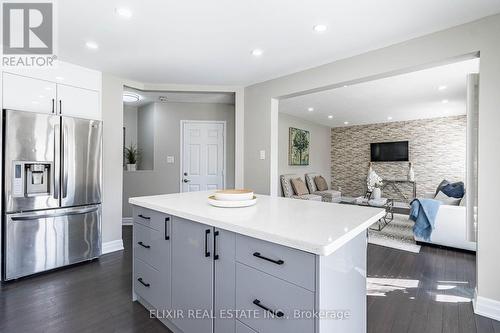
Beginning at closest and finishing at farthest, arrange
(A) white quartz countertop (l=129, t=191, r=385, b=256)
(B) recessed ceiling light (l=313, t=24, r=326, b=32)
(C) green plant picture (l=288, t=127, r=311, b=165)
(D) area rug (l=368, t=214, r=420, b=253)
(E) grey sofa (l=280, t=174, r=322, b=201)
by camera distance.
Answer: (A) white quartz countertop (l=129, t=191, r=385, b=256) < (B) recessed ceiling light (l=313, t=24, r=326, b=32) < (D) area rug (l=368, t=214, r=420, b=253) < (E) grey sofa (l=280, t=174, r=322, b=201) < (C) green plant picture (l=288, t=127, r=311, b=165)

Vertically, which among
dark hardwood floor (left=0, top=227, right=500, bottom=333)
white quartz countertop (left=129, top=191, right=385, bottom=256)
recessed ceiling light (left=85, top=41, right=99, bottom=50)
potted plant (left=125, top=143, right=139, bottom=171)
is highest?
recessed ceiling light (left=85, top=41, right=99, bottom=50)

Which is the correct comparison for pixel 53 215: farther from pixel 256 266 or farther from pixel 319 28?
pixel 319 28

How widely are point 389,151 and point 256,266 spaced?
7458 millimetres

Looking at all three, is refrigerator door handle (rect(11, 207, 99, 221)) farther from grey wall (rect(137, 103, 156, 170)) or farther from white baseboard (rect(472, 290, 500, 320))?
white baseboard (rect(472, 290, 500, 320))

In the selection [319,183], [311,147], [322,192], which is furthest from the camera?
[311,147]

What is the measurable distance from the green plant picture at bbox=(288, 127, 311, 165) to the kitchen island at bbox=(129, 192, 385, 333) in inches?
191

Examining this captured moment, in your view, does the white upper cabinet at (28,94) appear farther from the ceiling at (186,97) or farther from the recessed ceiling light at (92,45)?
the ceiling at (186,97)

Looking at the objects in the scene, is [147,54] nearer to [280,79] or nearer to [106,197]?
[280,79]

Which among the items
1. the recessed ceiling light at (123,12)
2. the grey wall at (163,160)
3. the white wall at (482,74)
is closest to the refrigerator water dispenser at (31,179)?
the recessed ceiling light at (123,12)

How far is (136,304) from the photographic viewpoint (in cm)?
213

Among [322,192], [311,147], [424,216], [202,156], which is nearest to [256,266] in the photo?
[424,216]

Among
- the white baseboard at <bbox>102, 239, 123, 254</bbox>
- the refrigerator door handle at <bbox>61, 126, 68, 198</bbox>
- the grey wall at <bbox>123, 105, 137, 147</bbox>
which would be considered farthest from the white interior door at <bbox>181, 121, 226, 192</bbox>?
the refrigerator door handle at <bbox>61, 126, 68, 198</bbox>

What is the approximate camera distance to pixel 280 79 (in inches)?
139

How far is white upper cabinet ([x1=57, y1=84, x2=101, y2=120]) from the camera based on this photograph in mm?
2941
